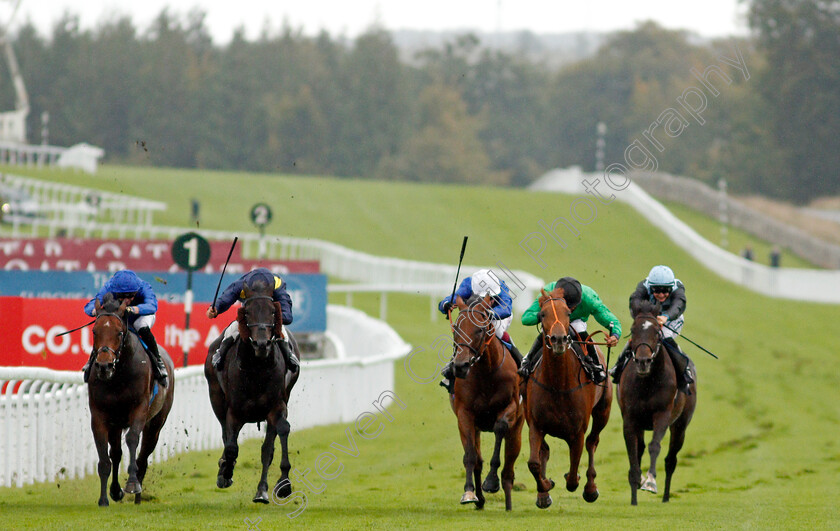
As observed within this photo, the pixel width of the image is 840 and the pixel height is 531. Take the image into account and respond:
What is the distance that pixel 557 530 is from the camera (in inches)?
Result: 313

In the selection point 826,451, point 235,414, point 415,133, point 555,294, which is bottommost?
point 826,451

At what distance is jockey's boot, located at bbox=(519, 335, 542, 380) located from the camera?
30.8ft

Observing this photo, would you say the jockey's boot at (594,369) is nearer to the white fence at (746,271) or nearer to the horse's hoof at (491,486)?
the horse's hoof at (491,486)

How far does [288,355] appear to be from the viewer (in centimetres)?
924

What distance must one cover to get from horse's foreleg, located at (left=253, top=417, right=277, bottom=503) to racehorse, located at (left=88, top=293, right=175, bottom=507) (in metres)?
0.91

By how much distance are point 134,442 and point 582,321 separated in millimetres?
3595

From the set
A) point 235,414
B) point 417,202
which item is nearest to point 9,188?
point 417,202

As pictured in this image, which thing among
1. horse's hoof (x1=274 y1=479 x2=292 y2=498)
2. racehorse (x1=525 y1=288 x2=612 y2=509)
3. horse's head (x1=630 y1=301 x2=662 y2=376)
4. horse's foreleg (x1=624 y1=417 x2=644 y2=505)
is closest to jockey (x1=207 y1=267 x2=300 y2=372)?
horse's hoof (x1=274 y1=479 x2=292 y2=498)

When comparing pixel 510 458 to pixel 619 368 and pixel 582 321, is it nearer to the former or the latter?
pixel 582 321

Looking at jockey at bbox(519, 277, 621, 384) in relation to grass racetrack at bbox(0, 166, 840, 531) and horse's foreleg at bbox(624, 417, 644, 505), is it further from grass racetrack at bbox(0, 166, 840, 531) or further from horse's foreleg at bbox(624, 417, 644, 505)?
grass racetrack at bbox(0, 166, 840, 531)

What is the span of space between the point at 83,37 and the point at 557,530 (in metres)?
73.6

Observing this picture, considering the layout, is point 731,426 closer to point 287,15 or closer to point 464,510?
point 464,510

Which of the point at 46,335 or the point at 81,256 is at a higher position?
the point at 81,256

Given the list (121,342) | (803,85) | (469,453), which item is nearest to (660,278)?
(469,453)
